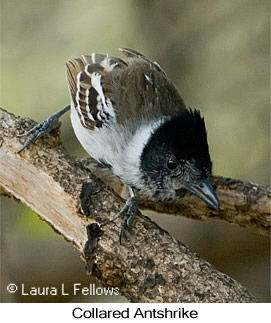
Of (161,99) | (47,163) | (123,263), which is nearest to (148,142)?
(161,99)

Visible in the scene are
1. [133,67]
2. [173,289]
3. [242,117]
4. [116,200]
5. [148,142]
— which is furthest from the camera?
[242,117]

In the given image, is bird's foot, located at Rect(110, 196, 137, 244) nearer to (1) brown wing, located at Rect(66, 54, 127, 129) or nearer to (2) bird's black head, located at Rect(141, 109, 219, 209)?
(2) bird's black head, located at Rect(141, 109, 219, 209)

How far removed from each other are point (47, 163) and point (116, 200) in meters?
0.29

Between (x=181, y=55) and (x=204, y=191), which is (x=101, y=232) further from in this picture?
(x=181, y=55)

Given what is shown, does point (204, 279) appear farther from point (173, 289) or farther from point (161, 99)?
point (161, 99)

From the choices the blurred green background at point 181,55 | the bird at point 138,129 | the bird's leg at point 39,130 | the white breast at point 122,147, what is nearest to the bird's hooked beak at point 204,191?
the bird at point 138,129

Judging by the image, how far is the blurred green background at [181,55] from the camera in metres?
3.43

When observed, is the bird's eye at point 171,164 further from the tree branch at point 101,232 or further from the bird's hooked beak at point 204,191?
the tree branch at point 101,232

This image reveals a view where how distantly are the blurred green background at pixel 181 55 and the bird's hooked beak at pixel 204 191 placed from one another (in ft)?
3.14

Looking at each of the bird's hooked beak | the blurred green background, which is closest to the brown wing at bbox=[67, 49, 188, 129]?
the bird's hooked beak

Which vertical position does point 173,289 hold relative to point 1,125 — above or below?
below

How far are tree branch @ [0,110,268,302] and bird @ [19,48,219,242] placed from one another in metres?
0.08

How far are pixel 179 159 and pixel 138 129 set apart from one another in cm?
25
